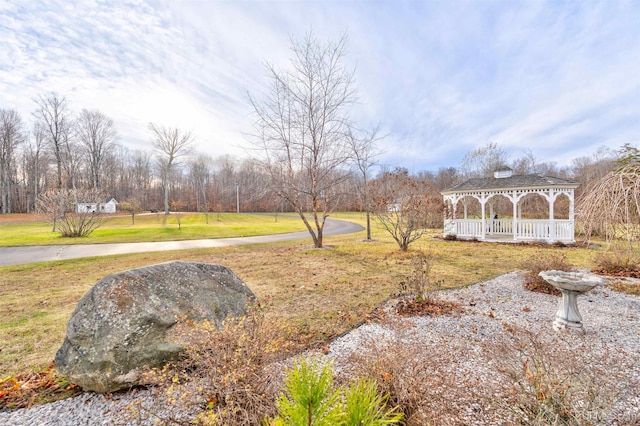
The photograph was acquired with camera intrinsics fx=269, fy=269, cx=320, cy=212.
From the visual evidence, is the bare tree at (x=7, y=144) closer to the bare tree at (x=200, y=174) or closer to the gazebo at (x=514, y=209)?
the bare tree at (x=200, y=174)

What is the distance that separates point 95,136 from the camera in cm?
4000

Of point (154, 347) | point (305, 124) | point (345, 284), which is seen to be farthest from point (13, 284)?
point (305, 124)

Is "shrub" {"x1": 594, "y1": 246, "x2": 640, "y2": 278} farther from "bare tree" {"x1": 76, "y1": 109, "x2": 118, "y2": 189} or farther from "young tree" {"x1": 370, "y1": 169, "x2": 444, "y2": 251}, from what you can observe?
"bare tree" {"x1": 76, "y1": 109, "x2": 118, "y2": 189}

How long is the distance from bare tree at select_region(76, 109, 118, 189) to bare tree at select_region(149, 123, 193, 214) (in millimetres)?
13568

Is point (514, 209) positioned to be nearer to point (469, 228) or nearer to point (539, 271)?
point (469, 228)

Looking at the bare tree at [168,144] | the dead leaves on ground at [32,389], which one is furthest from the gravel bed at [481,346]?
the bare tree at [168,144]

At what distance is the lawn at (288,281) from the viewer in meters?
4.19

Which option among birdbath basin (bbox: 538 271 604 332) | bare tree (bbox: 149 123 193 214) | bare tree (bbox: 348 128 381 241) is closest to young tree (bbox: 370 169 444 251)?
bare tree (bbox: 348 128 381 241)

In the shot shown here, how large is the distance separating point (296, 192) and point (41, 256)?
11053mm

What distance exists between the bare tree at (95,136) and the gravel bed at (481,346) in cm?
4765

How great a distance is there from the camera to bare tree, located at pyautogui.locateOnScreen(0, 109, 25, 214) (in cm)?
3841

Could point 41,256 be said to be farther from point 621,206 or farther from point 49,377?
point 621,206

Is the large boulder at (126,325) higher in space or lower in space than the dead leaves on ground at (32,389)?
higher

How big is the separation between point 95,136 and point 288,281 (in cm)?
4791
